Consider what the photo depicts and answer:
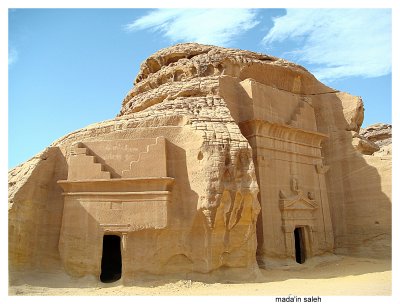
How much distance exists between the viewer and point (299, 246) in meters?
17.1

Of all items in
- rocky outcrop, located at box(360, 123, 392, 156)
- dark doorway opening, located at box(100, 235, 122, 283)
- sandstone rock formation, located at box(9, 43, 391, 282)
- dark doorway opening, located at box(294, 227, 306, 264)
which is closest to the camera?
sandstone rock formation, located at box(9, 43, 391, 282)

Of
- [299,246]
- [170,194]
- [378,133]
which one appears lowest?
[299,246]

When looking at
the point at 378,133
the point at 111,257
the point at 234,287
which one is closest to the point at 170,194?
the point at 234,287

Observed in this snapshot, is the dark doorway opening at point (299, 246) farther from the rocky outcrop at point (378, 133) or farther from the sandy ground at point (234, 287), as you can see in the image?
the rocky outcrop at point (378, 133)

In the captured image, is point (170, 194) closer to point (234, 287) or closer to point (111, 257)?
point (234, 287)

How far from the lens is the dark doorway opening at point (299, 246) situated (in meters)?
16.9

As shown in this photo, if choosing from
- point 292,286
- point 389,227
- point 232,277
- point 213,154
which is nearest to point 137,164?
point 213,154

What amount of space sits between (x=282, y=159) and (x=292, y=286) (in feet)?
19.4

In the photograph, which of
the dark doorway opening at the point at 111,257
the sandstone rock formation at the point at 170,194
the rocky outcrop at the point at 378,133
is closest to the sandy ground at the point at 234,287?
the sandstone rock formation at the point at 170,194

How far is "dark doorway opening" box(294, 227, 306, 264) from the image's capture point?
16.9 metres

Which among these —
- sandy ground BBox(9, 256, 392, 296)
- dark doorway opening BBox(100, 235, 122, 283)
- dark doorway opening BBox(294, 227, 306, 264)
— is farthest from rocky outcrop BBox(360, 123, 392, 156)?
dark doorway opening BBox(100, 235, 122, 283)

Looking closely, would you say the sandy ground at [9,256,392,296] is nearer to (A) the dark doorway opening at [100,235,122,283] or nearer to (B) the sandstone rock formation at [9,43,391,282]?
(B) the sandstone rock formation at [9,43,391,282]

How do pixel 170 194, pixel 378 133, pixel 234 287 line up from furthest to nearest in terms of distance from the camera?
pixel 378 133, pixel 170 194, pixel 234 287

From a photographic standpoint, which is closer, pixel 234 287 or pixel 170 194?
pixel 234 287
